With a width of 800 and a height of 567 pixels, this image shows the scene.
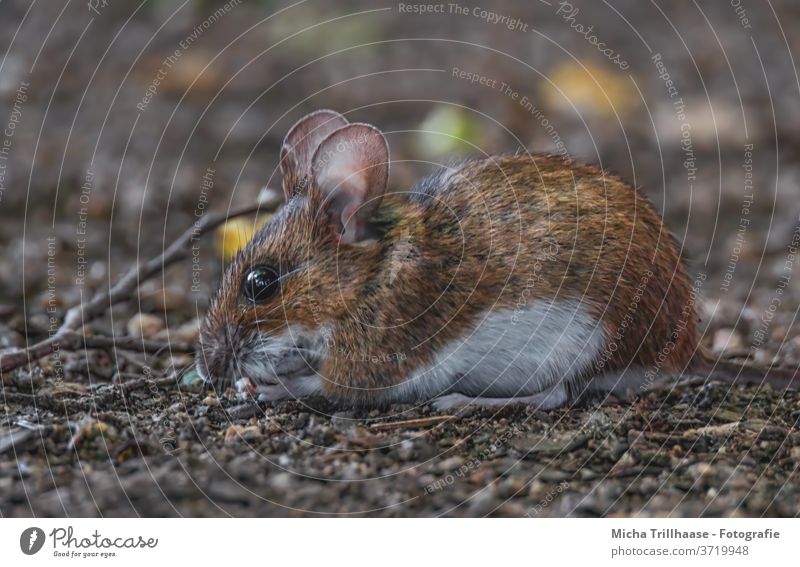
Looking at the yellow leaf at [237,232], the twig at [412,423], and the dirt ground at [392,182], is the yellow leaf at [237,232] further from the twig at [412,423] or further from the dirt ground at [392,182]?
the twig at [412,423]

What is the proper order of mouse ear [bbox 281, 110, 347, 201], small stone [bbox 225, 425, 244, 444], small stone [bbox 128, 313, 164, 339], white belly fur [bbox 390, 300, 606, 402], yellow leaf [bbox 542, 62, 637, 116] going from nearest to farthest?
small stone [bbox 225, 425, 244, 444] < white belly fur [bbox 390, 300, 606, 402] < mouse ear [bbox 281, 110, 347, 201] < small stone [bbox 128, 313, 164, 339] < yellow leaf [bbox 542, 62, 637, 116]

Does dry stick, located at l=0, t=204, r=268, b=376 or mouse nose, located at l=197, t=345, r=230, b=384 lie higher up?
dry stick, located at l=0, t=204, r=268, b=376

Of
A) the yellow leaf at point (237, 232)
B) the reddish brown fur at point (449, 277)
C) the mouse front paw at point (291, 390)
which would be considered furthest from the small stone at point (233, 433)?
the yellow leaf at point (237, 232)

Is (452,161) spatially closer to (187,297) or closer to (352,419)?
(352,419)

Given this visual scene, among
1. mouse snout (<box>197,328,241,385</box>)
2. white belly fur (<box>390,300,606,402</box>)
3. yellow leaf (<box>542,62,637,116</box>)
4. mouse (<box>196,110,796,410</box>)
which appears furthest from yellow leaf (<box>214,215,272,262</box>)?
yellow leaf (<box>542,62,637,116</box>)

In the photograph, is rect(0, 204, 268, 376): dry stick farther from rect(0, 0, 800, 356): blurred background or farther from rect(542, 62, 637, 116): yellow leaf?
rect(542, 62, 637, 116): yellow leaf

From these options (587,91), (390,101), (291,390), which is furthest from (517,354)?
(390,101)
